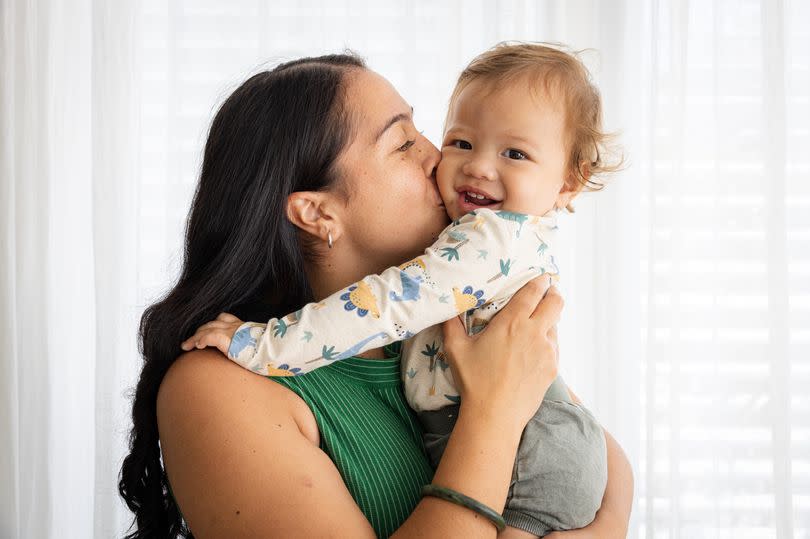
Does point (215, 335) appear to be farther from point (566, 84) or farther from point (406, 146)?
point (566, 84)

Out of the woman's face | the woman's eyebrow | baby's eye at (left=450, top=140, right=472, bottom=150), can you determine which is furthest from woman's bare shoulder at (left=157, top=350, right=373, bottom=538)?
baby's eye at (left=450, top=140, right=472, bottom=150)

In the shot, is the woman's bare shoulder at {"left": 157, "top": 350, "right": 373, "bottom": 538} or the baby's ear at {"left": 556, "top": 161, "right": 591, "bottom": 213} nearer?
the woman's bare shoulder at {"left": 157, "top": 350, "right": 373, "bottom": 538}

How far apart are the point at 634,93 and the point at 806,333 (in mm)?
1031

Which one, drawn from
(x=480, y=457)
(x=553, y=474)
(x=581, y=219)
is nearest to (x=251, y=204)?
(x=480, y=457)

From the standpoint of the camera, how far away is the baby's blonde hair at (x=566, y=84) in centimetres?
155

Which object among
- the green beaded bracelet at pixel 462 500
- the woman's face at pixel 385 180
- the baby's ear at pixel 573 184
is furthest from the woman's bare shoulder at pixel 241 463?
the baby's ear at pixel 573 184

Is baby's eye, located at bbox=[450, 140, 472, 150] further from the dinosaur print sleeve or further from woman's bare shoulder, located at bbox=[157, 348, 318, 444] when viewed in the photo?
woman's bare shoulder, located at bbox=[157, 348, 318, 444]

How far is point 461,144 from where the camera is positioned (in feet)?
5.19

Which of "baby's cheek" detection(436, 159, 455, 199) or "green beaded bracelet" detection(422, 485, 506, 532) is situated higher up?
"baby's cheek" detection(436, 159, 455, 199)

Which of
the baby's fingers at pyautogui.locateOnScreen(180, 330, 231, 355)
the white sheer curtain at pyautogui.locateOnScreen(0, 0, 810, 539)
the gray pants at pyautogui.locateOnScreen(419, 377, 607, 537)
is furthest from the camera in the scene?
the white sheer curtain at pyautogui.locateOnScreen(0, 0, 810, 539)

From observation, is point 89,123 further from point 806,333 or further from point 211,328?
point 806,333

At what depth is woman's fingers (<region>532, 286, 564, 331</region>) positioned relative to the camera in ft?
4.57

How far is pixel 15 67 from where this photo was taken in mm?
2756

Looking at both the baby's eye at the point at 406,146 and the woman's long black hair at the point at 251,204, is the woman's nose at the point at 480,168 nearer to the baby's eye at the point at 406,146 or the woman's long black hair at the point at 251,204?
the baby's eye at the point at 406,146
